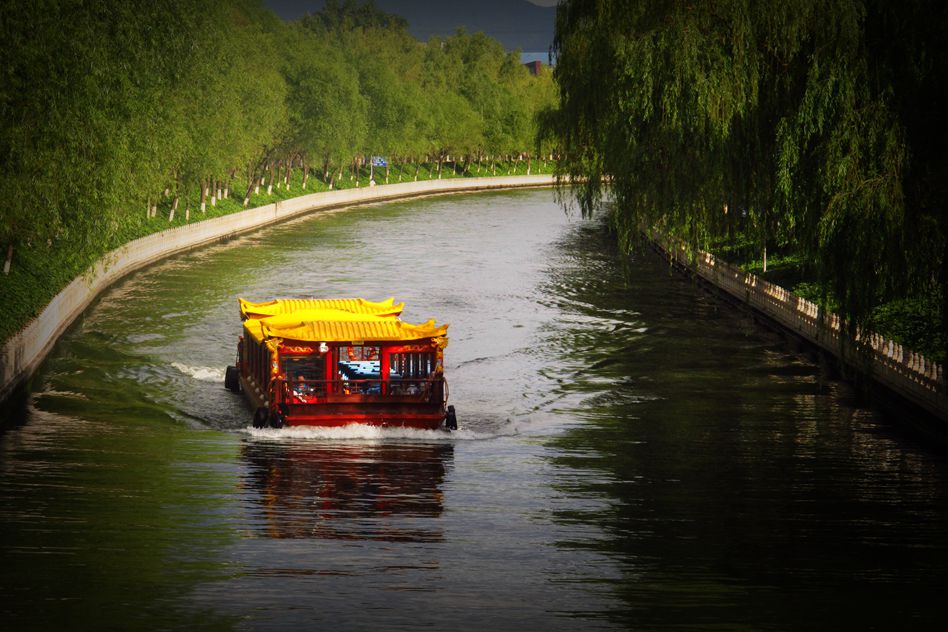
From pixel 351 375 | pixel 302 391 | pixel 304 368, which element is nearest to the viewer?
pixel 302 391

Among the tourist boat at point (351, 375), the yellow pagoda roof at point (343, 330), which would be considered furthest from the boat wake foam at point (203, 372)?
the tourist boat at point (351, 375)

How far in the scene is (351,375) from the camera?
29.0 m

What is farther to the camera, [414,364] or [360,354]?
[360,354]

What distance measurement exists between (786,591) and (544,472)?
7.94m

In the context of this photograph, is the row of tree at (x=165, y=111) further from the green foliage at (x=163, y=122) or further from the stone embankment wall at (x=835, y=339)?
the stone embankment wall at (x=835, y=339)

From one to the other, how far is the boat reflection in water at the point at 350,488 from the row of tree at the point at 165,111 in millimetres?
12669

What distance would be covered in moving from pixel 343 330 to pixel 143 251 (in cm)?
3654

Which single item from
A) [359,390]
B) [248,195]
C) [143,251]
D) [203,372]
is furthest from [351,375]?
[248,195]

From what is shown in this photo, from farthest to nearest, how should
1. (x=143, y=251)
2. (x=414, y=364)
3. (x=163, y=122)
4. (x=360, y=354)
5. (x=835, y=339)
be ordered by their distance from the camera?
(x=143, y=251), (x=163, y=122), (x=835, y=339), (x=360, y=354), (x=414, y=364)

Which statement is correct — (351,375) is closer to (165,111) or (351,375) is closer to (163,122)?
(163,122)

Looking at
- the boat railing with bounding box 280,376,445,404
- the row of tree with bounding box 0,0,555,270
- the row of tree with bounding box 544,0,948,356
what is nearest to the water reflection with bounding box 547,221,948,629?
the boat railing with bounding box 280,376,445,404

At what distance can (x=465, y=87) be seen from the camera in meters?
180

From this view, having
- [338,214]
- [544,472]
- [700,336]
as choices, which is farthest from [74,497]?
[338,214]

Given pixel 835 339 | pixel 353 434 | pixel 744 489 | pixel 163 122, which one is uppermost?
pixel 163 122
